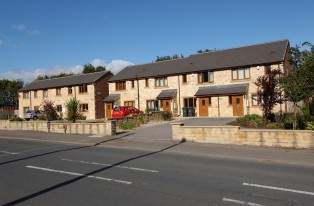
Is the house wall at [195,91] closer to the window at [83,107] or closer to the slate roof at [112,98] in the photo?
the slate roof at [112,98]

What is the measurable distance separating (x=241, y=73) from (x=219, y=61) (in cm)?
367

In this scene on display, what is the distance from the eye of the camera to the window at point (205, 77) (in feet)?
118

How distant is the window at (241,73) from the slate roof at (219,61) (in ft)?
2.14

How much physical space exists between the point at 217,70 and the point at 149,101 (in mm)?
10084

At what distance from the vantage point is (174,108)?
123 feet

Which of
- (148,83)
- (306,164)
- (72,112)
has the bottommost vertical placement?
(306,164)

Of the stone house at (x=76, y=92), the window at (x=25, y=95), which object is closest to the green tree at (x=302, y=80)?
the stone house at (x=76, y=92)

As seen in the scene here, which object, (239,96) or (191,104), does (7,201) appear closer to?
(239,96)

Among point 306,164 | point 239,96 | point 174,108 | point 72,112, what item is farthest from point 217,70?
point 306,164

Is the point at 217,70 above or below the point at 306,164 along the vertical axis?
above

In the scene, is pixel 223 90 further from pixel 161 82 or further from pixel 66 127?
pixel 66 127

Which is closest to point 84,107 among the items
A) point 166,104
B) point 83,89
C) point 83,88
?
point 83,89

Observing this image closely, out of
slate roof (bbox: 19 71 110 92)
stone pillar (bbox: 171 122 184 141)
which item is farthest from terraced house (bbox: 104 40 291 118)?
stone pillar (bbox: 171 122 184 141)

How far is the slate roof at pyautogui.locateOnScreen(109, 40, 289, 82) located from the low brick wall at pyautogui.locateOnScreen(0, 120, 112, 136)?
17.4m
